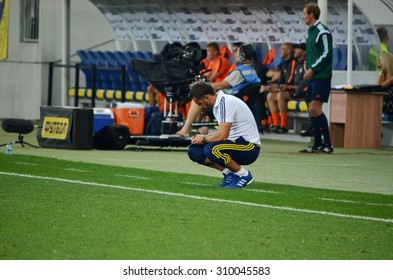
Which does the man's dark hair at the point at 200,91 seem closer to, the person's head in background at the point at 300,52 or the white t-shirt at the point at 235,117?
the white t-shirt at the point at 235,117

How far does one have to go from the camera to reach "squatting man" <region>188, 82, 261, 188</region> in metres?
12.9

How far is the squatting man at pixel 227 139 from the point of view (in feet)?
42.3

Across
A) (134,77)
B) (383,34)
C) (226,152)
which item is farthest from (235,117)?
(134,77)

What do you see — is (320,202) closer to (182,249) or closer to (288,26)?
(182,249)

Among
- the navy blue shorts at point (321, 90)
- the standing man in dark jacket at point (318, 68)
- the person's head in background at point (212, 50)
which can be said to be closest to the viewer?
the standing man in dark jacket at point (318, 68)

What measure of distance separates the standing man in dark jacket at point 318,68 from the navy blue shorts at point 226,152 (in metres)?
6.00

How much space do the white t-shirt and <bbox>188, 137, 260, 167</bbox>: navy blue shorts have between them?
0.23ft

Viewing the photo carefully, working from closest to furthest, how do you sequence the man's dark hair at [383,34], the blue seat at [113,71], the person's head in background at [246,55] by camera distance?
the person's head in background at [246,55] < the man's dark hair at [383,34] < the blue seat at [113,71]

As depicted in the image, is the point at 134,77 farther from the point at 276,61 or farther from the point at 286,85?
the point at 286,85

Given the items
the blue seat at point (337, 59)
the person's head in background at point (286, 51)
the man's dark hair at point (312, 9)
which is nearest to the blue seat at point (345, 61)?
the blue seat at point (337, 59)

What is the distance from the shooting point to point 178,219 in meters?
10.6

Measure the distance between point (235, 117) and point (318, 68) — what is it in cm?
628

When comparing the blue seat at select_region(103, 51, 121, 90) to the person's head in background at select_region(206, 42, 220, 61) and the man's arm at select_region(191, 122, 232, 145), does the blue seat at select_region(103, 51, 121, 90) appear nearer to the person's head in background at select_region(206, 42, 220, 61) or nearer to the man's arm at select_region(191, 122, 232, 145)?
the person's head in background at select_region(206, 42, 220, 61)

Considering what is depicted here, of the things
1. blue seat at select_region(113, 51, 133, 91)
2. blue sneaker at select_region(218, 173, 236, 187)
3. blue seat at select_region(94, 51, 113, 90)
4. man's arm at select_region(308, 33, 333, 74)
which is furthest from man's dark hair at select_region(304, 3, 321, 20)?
blue seat at select_region(94, 51, 113, 90)
